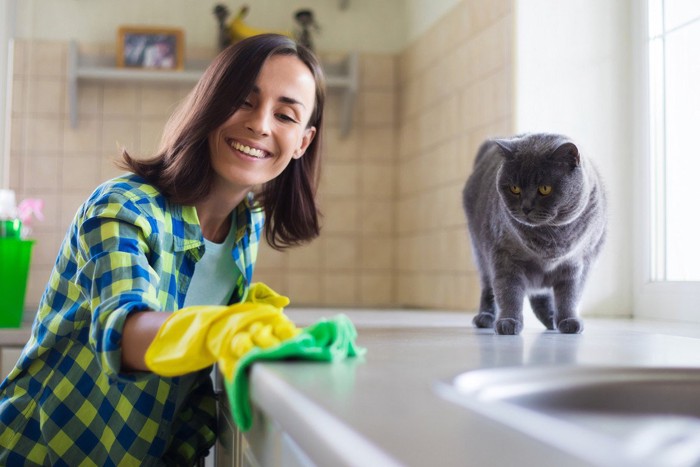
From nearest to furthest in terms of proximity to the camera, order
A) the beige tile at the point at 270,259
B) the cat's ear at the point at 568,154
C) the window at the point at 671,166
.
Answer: the cat's ear at the point at 568,154 < the window at the point at 671,166 < the beige tile at the point at 270,259

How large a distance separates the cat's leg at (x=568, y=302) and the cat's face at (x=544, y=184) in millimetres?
144

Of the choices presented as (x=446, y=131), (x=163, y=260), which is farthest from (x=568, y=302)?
(x=446, y=131)

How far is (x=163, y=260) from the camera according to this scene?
1047 mm

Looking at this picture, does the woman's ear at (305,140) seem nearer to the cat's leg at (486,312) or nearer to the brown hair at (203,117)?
the brown hair at (203,117)

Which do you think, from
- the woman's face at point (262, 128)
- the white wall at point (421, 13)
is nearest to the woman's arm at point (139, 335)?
the woman's face at point (262, 128)

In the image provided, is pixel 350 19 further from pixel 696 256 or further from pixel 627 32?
pixel 696 256

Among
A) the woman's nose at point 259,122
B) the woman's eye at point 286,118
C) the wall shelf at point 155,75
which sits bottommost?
the woman's nose at point 259,122

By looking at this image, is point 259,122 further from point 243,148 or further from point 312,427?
point 312,427

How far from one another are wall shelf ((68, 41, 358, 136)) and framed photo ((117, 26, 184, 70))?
0.16 feet

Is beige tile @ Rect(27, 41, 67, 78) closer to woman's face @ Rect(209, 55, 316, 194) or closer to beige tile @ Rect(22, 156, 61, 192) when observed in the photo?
beige tile @ Rect(22, 156, 61, 192)

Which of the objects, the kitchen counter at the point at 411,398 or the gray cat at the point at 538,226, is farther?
the gray cat at the point at 538,226

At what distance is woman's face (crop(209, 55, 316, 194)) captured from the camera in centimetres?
118

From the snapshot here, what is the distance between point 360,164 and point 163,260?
1.97 meters

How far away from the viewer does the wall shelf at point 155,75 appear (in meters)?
2.68
